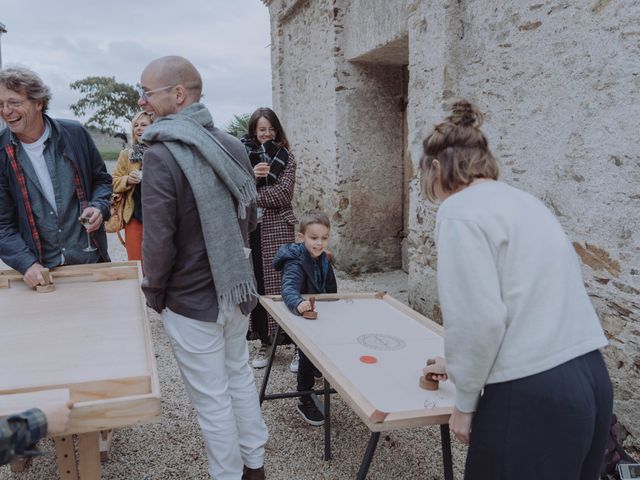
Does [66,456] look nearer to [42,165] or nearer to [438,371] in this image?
[42,165]

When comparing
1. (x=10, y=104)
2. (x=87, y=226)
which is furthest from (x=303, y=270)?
(x=10, y=104)

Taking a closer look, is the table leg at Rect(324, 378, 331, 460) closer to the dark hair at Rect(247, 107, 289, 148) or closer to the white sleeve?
the white sleeve

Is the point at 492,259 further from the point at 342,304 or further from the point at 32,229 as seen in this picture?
the point at 32,229

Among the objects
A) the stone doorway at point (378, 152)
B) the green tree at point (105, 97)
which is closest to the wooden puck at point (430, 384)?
the stone doorway at point (378, 152)

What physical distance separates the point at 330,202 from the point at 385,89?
1600 millimetres

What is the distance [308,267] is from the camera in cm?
331

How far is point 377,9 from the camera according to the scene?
574 cm

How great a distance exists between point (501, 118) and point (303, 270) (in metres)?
1.84

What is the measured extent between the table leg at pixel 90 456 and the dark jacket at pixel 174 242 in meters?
0.58

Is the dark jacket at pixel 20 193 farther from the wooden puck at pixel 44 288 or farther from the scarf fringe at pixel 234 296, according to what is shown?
the scarf fringe at pixel 234 296

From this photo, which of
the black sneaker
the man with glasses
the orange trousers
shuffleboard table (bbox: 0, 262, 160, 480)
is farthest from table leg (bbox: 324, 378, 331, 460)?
the orange trousers

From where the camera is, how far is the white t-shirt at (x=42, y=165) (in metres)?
2.74

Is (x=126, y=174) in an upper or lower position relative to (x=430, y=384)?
upper

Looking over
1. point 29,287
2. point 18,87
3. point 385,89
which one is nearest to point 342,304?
point 29,287
